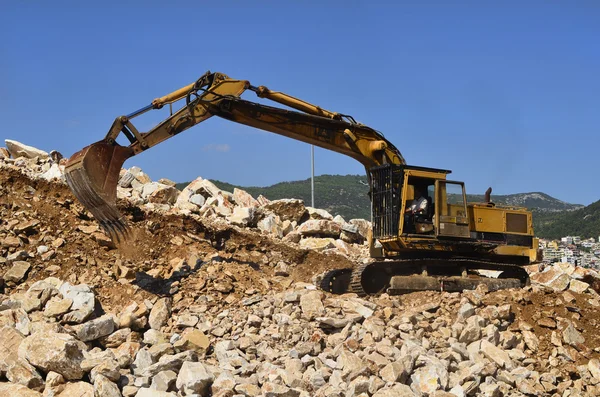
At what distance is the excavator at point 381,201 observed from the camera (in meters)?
11.8

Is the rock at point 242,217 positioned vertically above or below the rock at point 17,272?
above

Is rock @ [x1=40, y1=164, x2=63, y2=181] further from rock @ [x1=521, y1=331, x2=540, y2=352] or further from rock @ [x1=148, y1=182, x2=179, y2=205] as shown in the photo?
rock @ [x1=521, y1=331, x2=540, y2=352]

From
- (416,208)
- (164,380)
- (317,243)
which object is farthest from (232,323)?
(317,243)

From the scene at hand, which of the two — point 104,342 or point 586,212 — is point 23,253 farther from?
point 586,212

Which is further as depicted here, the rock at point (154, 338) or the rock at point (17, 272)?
the rock at point (17, 272)

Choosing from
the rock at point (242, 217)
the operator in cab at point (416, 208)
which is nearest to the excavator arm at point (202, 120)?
the operator in cab at point (416, 208)

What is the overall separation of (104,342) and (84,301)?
110 centimetres

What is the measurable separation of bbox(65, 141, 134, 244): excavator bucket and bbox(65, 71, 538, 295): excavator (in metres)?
0.02

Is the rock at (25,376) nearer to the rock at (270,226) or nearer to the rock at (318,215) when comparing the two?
the rock at (270,226)

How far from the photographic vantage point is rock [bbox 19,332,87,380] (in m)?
8.89

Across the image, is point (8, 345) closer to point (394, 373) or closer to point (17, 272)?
point (17, 272)

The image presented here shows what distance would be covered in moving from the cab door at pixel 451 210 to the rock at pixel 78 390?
6595mm

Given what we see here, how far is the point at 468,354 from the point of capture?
10336mm

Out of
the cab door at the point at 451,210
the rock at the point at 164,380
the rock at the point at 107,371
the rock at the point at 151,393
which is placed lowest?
the rock at the point at 151,393
